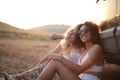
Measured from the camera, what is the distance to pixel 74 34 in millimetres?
4859

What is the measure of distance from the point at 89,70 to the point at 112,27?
2.09ft

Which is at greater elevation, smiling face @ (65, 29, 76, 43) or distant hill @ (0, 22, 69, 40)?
smiling face @ (65, 29, 76, 43)

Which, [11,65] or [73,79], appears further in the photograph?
[11,65]

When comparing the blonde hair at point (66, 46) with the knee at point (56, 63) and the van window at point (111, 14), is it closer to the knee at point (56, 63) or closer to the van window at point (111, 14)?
the van window at point (111, 14)

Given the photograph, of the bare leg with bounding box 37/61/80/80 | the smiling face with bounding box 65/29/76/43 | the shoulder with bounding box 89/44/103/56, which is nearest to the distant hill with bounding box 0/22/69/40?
the smiling face with bounding box 65/29/76/43

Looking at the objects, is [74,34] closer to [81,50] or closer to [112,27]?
[81,50]

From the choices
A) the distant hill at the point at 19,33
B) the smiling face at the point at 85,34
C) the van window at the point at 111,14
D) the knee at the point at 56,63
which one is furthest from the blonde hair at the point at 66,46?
the distant hill at the point at 19,33

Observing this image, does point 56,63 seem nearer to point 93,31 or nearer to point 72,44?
point 93,31

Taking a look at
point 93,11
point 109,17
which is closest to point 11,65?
point 93,11

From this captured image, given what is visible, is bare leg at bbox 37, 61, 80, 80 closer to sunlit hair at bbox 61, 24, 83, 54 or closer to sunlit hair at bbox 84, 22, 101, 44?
sunlit hair at bbox 84, 22, 101, 44

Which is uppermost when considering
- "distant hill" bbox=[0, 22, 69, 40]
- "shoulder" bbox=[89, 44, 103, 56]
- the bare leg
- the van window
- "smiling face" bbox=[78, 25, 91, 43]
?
the van window

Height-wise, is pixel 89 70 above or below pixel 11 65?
above

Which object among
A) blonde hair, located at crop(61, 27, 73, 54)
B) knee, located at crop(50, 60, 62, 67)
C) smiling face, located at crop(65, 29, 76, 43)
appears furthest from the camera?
blonde hair, located at crop(61, 27, 73, 54)

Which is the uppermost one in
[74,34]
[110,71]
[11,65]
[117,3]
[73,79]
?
[117,3]
